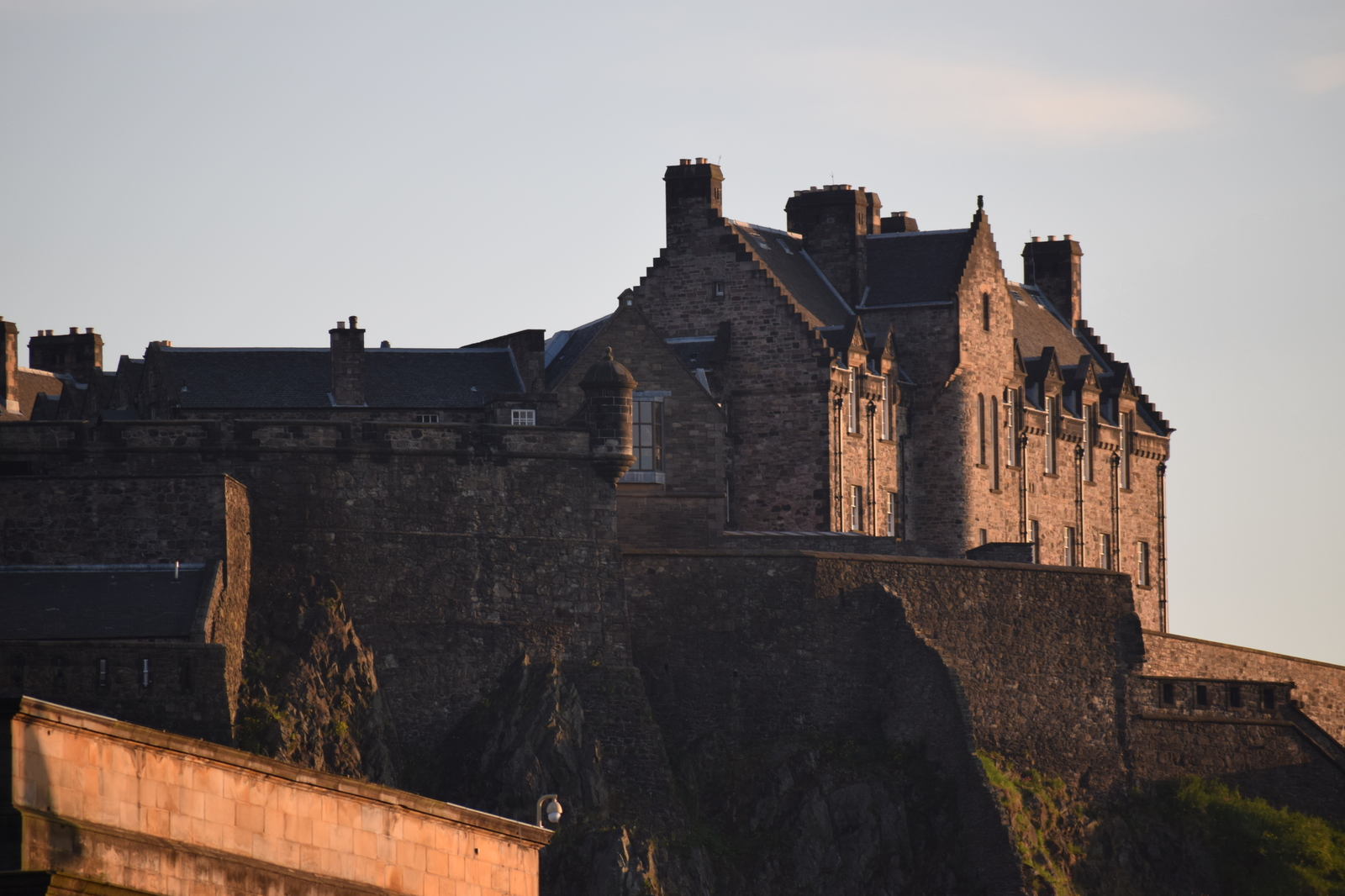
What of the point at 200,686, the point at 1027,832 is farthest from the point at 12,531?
the point at 1027,832

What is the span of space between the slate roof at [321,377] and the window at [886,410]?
9.65m

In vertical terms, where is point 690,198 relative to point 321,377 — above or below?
above

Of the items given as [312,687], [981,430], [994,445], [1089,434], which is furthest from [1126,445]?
[312,687]

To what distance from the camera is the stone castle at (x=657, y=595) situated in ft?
146

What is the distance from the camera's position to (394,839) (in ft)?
105

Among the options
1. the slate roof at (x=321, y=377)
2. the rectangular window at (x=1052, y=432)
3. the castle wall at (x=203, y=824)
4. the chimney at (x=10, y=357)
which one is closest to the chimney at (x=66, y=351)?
the chimney at (x=10, y=357)

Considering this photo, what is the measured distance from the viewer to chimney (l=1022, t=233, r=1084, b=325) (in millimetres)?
77500

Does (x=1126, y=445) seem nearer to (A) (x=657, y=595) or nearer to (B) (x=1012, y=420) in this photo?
(B) (x=1012, y=420)

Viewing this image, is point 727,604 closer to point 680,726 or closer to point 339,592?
point 680,726

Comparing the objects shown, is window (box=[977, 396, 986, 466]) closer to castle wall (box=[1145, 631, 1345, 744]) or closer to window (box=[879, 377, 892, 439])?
window (box=[879, 377, 892, 439])

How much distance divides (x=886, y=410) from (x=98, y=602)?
24854mm

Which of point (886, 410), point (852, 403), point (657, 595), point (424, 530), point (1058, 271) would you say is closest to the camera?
point (424, 530)

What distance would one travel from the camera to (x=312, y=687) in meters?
45.2

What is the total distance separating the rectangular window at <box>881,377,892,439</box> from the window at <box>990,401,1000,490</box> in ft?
13.0
